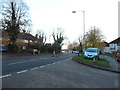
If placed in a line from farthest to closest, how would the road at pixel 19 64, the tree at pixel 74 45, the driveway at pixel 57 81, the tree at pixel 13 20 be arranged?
1. the tree at pixel 74 45
2. the tree at pixel 13 20
3. the road at pixel 19 64
4. the driveway at pixel 57 81

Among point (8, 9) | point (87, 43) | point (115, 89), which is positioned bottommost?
point (115, 89)

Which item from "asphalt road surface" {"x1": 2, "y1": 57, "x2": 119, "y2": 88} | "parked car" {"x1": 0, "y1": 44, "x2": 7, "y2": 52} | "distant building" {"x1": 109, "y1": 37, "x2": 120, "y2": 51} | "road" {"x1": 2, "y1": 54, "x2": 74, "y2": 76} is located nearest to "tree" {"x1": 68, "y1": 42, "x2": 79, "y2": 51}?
"distant building" {"x1": 109, "y1": 37, "x2": 120, "y2": 51}

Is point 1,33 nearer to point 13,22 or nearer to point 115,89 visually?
point 13,22

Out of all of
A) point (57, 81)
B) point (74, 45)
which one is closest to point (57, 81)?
point (57, 81)

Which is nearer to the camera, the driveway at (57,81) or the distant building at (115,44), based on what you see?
the driveway at (57,81)

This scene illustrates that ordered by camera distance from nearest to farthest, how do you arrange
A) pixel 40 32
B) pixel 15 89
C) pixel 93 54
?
pixel 15 89 → pixel 93 54 → pixel 40 32

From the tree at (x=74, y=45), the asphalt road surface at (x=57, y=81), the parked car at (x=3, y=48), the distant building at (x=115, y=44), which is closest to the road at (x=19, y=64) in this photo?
the asphalt road surface at (x=57, y=81)

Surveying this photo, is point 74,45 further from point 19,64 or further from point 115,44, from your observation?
point 19,64

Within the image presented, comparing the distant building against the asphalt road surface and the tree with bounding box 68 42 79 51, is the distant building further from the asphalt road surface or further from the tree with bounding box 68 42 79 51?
the asphalt road surface

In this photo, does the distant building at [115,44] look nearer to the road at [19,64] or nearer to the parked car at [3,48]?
the parked car at [3,48]

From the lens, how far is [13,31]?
3856 cm

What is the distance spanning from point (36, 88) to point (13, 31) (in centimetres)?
3423

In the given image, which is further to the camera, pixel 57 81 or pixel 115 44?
pixel 115 44

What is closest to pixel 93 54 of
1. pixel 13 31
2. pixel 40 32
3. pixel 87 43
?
pixel 87 43
